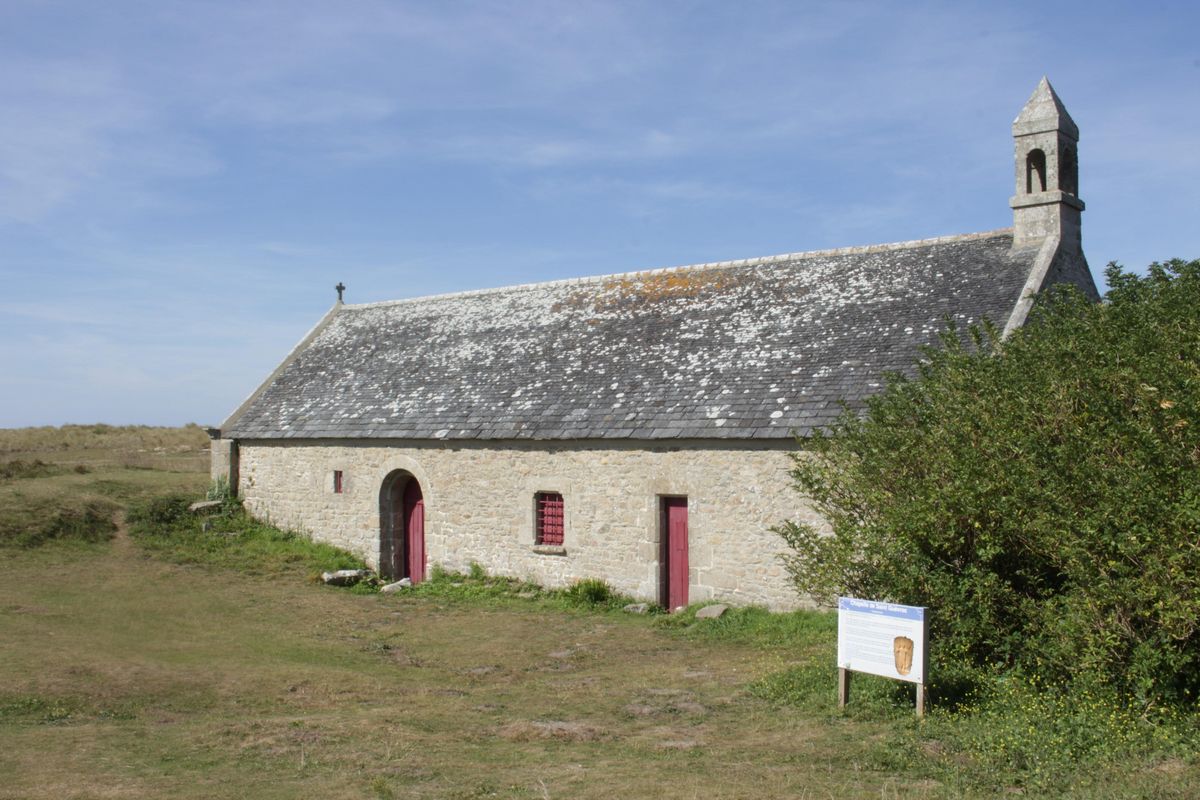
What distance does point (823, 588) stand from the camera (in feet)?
37.6

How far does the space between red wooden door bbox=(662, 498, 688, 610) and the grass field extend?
2.69 ft

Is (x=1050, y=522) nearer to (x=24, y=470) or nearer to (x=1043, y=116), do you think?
(x=1043, y=116)

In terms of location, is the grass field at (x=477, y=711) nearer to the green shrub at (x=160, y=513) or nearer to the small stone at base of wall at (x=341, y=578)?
the small stone at base of wall at (x=341, y=578)

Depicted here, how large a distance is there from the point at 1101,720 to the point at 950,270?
1108 cm

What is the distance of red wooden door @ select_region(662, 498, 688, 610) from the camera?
674 inches

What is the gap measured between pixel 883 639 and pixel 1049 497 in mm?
2232

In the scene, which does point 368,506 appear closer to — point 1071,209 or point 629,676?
point 629,676

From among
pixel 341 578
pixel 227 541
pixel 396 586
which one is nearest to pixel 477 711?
pixel 396 586

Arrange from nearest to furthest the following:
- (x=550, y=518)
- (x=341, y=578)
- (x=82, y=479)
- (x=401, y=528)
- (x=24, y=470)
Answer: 1. (x=550, y=518)
2. (x=341, y=578)
3. (x=401, y=528)
4. (x=82, y=479)
5. (x=24, y=470)

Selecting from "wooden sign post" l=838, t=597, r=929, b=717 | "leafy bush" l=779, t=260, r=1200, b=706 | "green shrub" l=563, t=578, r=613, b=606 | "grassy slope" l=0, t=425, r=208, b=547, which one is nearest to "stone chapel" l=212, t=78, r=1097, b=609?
"green shrub" l=563, t=578, r=613, b=606

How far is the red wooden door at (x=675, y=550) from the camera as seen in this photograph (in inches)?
674

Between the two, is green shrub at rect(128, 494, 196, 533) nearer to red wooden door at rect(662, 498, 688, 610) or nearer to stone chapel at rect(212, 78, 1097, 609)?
stone chapel at rect(212, 78, 1097, 609)

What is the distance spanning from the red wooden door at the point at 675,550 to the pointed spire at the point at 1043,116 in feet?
31.3

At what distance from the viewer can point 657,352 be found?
763 inches
